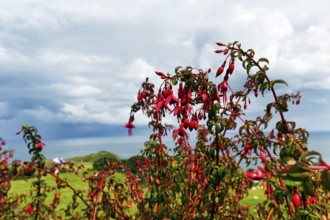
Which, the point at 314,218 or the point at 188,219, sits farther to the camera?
the point at 188,219

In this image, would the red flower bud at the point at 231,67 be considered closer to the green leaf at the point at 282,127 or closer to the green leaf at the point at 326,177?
the green leaf at the point at 282,127

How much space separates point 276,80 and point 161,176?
189 cm

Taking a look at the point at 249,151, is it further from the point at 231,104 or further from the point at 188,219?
the point at 188,219

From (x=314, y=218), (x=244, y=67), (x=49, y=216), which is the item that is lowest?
(x=49, y=216)

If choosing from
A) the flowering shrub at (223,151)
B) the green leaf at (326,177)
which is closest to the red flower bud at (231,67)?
the flowering shrub at (223,151)

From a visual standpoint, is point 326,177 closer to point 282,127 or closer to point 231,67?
point 282,127

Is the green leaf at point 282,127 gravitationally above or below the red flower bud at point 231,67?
below

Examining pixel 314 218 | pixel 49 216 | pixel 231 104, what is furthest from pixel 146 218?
pixel 49 216

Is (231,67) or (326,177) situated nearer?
(326,177)

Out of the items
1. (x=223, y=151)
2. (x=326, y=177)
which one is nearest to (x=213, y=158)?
(x=223, y=151)

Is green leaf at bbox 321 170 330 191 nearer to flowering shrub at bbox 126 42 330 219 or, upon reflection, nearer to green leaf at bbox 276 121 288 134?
flowering shrub at bbox 126 42 330 219

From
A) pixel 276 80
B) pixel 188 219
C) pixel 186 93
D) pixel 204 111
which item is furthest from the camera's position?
pixel 188 219

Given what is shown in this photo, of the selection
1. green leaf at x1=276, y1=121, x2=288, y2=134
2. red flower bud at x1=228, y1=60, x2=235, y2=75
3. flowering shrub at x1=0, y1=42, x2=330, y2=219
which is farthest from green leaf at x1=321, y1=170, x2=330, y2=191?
red flower bud at x1=228, y1=60, x2=235, y2=75

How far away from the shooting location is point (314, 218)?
2.01 meters
